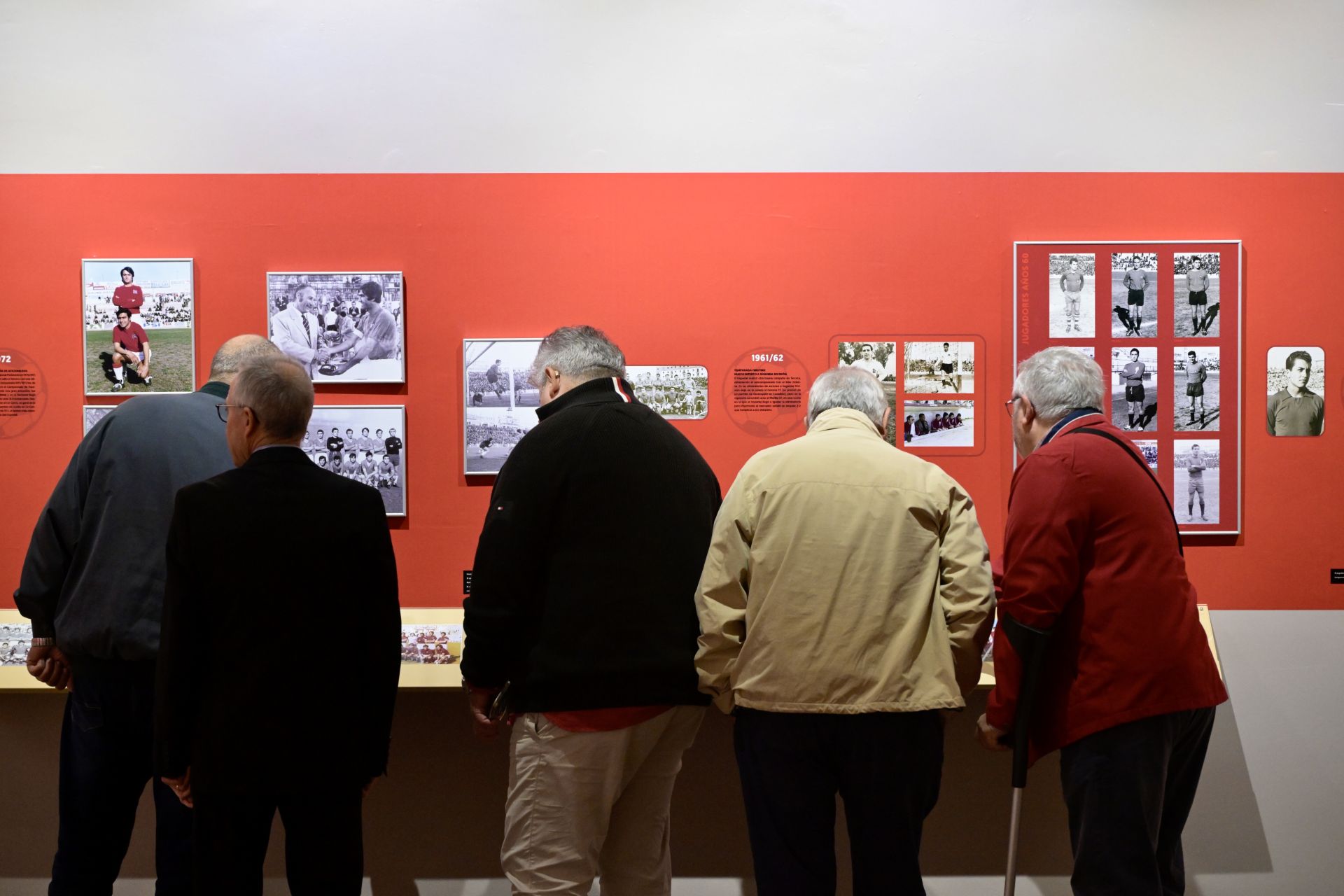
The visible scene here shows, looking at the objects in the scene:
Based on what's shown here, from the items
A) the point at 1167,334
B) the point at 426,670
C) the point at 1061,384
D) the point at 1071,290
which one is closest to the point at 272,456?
the point at 426,670

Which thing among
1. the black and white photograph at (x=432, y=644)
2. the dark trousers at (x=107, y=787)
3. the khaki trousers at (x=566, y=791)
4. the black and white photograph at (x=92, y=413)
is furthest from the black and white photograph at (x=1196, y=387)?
the black and white photograph at (x=92, y=413)

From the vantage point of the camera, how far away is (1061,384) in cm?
→ 249

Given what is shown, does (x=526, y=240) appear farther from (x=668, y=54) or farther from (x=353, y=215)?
(x=668, y=54)

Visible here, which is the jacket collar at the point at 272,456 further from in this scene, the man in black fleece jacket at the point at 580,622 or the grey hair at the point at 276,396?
the man in black fleece jacket at the point at 580,622

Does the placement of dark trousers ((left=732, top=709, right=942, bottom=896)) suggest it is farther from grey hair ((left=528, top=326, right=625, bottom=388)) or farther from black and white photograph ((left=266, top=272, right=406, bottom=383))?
black and white photograph ((left=266, top=272, right=406, bottom=383))

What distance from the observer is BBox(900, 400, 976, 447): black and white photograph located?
3328 mm

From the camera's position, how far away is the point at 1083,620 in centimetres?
231

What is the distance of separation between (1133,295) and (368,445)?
9.09ft

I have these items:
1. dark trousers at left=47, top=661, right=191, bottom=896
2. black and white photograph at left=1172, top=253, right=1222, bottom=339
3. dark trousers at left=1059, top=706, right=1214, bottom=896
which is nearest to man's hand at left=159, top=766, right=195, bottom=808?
dark trousers at left=47, top=661, right=191, bottom=896

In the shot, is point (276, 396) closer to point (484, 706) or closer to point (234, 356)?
point (234, 356)

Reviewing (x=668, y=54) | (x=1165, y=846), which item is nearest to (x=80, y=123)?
(x=668, y=54)

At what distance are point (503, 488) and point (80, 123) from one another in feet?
7.67

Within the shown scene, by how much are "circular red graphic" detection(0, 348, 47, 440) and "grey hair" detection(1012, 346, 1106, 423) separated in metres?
3.31

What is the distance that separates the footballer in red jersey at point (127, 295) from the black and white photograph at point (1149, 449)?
3563 millimetres
